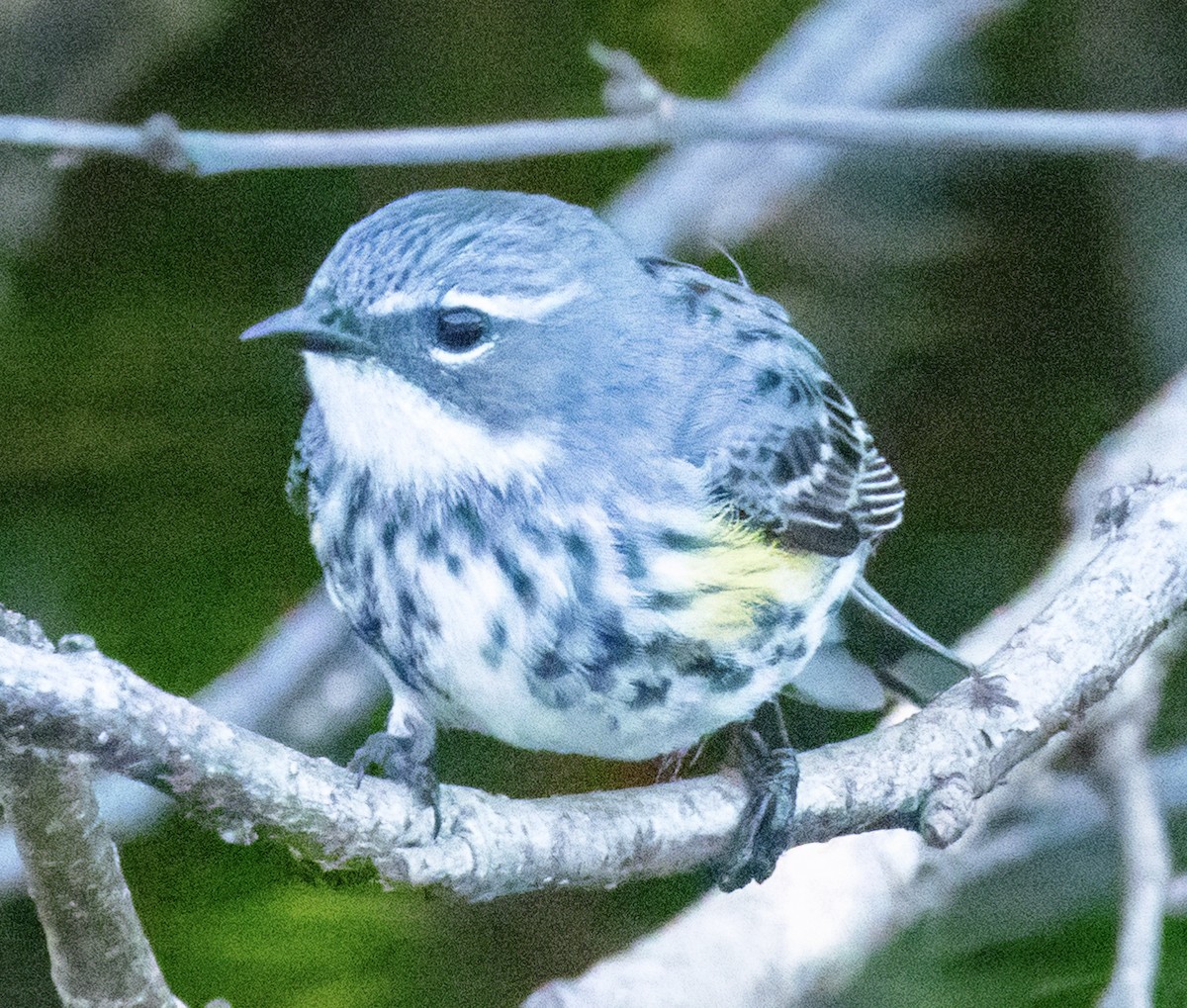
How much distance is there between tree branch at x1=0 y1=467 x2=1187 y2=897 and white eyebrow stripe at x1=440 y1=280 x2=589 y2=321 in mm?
212

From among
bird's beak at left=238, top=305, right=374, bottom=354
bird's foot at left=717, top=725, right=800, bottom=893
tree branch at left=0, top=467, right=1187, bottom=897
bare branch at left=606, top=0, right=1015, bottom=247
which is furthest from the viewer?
bare branch at left=606, top=0, right=1015, bottom=247

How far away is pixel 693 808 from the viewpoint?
0.71 meters

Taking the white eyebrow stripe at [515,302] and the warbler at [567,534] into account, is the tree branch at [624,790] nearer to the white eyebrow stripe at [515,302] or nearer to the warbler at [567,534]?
the warbler at [567,534]

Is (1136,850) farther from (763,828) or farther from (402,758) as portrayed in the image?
(402,758)

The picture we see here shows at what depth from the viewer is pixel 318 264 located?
0.73m

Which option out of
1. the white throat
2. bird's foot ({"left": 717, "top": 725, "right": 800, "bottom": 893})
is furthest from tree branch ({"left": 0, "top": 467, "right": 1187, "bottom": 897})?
the white throat

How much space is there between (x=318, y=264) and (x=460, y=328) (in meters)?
0.12

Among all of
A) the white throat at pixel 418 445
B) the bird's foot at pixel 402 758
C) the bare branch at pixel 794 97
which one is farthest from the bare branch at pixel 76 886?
the bare branch at pixel 794 97

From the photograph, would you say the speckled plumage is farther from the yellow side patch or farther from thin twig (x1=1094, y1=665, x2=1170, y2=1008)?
thin twig (x1=1094, y1=665, x2=1170, y2=1008)

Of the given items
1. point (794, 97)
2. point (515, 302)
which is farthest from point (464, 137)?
point (794, 97)

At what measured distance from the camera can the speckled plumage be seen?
68 cm

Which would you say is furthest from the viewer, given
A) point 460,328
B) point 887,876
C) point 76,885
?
point 887,876

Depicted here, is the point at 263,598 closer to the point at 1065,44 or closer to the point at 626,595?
the point at 626,595

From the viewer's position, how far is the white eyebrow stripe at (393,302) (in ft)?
2.00
